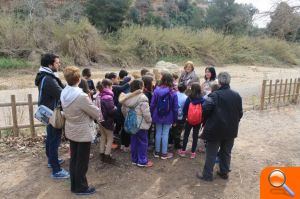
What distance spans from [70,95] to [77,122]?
0.36m

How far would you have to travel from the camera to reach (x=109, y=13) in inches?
944

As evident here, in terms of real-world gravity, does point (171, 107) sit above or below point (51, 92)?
below

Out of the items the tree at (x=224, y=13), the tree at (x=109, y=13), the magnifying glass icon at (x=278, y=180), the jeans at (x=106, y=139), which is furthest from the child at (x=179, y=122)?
the tree at (x=224, y=13)

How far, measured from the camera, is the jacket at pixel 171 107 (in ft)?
17.4

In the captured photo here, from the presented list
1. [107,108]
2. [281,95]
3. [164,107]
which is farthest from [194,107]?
[281,95]

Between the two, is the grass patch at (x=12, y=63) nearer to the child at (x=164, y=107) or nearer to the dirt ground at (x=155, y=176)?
the dirt ground at (x=155, y=176)

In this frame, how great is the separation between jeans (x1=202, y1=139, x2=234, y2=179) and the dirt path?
174mm

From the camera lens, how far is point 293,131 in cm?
789

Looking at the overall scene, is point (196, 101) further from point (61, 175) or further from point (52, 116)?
point (61, 175)

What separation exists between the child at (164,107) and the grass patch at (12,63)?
1098cm

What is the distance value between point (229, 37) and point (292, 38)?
11303mm

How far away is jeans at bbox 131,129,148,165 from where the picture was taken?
5309mm

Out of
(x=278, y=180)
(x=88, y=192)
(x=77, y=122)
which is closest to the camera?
(x=278, y=180)

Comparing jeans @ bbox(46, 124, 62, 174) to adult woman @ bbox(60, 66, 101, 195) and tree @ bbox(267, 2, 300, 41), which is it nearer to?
adult woman @ bbox(60, 66, 101, 195)
